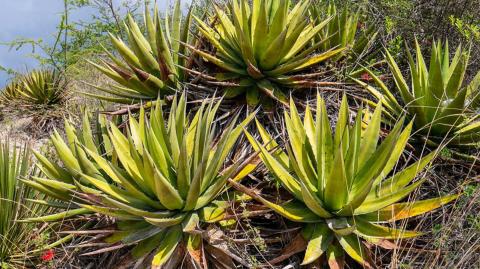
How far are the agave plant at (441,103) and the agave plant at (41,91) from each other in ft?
24.2

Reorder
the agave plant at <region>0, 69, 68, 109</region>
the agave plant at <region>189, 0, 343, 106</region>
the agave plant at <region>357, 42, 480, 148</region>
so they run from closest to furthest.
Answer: the agave plant at <region>357, 42, 480, 148</region>
the agave plant at <region>189, 0, 343, 106</region>
the agave plant at <region>0, 69, 68, 109</region>

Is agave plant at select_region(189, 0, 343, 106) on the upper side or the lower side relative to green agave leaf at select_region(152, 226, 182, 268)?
upper

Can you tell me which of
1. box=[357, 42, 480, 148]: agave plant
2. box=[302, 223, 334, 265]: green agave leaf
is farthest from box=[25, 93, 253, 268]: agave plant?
box=[357, 42, 480, 148]: agave plant

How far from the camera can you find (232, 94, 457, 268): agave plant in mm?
2605

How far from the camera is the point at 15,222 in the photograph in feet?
12.5

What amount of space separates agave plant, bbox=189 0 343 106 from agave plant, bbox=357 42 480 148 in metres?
0.61

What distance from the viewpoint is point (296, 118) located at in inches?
123

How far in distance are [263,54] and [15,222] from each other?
7.55 feet

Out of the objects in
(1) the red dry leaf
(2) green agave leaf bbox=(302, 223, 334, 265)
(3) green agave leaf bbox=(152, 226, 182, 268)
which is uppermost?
(3) green agave leaf bbox=(152, 226, 182, 268)

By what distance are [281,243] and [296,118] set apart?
78 cm

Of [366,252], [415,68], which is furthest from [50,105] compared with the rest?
[366,252]

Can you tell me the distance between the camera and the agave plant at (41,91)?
9.38 m

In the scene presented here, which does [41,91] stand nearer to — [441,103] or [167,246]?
[167,246]

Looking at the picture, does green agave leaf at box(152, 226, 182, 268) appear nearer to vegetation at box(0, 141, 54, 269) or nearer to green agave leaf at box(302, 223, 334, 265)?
green agave leaf at box(302, 223, 334, 265)
